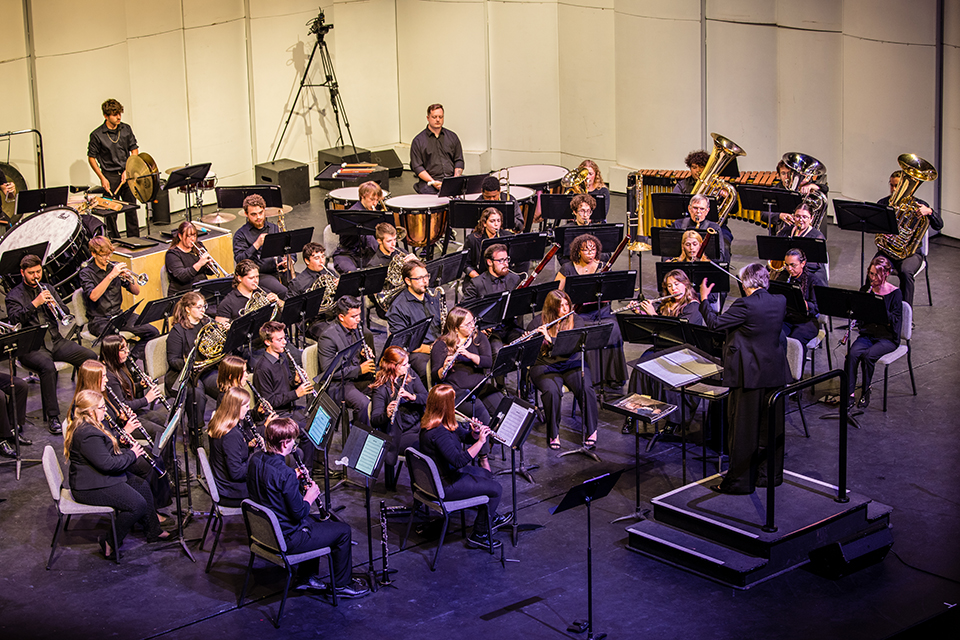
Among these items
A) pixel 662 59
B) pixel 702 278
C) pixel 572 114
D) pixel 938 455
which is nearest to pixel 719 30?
pixel 662 59

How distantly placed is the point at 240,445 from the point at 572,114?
1045 cm

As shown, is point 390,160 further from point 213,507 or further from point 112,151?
point 213,507

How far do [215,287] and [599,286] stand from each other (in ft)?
10.3

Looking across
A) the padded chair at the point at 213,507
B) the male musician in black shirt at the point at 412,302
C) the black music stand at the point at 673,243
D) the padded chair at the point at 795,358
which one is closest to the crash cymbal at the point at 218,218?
the male musician in black shirt at the point at 412,302

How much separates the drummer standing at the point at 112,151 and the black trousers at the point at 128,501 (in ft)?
20.6

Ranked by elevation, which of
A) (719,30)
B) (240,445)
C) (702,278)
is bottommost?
(240,445)

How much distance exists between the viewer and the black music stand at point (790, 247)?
9.70m

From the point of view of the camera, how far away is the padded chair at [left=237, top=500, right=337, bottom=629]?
647 cm

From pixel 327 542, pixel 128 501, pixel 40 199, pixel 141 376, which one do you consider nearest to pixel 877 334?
pixel 327 542

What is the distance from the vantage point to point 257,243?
1053 cm

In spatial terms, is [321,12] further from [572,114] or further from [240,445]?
[240,445]

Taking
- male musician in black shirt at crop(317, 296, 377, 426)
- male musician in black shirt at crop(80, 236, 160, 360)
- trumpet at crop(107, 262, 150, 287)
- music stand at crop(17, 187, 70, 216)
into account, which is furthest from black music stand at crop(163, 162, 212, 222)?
male musician in black shirt at crop(317, 296, 377, 426)

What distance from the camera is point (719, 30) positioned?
14.7 m

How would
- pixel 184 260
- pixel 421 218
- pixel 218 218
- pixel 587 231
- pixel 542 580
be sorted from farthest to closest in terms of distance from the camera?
pixel 218 218
pixel 421 218
pixel 587 231
pixel 184 260
pixel 542 580
